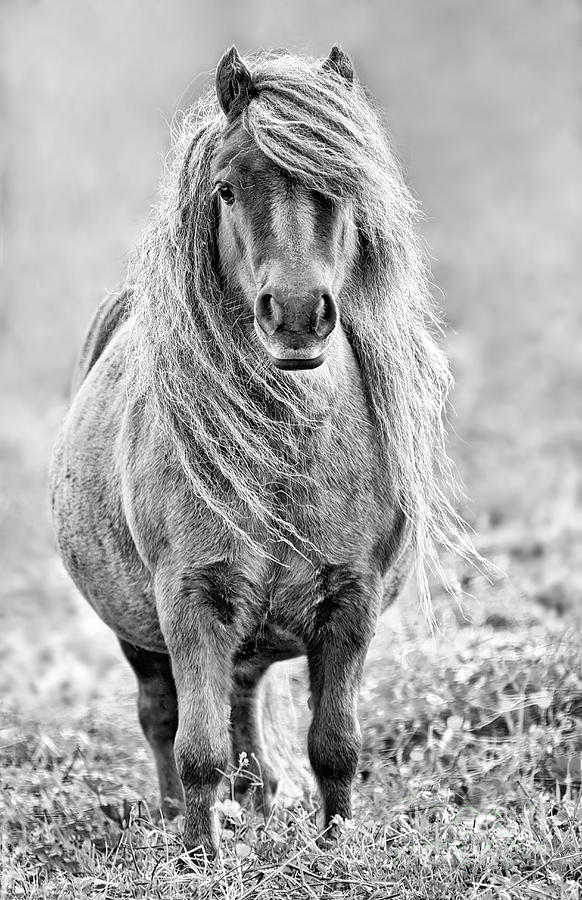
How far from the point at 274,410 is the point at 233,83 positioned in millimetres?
854

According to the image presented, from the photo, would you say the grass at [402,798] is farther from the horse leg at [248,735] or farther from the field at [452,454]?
the horse leg at [248,735]

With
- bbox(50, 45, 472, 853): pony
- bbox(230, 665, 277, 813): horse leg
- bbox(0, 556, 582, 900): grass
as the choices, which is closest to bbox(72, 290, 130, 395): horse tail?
bbox(50, 45, 472, 853): pony

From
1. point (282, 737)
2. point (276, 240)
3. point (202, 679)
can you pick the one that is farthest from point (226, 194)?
point (282, 737)

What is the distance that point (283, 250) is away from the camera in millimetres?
2660

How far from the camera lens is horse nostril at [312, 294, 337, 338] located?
8.50ft

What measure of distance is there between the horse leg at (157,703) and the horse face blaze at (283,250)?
177cm

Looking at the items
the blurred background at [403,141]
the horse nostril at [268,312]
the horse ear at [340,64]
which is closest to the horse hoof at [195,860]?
the horse nostril at [268,312]

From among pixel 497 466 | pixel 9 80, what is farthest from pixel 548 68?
pixel 497 466

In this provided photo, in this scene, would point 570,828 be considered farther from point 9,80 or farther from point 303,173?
point 9,80

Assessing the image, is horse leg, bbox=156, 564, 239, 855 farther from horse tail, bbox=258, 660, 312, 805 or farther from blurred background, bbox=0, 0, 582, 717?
blurred background, bbox=0, 0, 582, 717

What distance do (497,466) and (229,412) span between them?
563 centimetres

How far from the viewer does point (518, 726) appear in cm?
420

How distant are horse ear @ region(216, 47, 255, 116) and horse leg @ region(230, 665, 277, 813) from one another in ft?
6.80

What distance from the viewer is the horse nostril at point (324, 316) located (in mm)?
2592
